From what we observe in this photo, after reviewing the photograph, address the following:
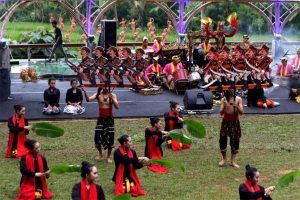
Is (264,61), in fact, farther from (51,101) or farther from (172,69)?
(51,101)

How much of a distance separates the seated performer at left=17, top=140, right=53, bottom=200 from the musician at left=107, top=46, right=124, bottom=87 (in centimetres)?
652

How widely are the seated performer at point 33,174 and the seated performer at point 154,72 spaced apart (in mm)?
8141

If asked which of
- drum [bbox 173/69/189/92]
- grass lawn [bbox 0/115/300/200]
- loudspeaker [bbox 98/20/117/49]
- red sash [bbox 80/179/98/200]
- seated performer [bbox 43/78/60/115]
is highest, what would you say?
loudspeaker [bbox 98/20/117/49]

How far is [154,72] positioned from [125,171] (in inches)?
315

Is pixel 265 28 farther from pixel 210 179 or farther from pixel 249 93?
pixel 210 179

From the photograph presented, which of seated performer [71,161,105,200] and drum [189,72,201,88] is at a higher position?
drum [189,72,201,88]

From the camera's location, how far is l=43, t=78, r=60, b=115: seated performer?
43.5 ft

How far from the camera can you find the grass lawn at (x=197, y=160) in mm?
8789

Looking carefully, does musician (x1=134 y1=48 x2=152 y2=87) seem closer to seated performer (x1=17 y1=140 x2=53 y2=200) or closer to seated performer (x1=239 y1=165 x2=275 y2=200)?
seated performer (x1=17 y1=140 x2=53 y2=200)

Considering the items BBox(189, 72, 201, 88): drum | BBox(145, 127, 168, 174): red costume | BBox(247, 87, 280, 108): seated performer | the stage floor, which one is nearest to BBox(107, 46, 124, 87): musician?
the stage floor

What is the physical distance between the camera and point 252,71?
49.7ft

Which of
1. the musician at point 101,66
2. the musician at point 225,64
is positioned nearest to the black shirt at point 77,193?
the musician at point 101,66

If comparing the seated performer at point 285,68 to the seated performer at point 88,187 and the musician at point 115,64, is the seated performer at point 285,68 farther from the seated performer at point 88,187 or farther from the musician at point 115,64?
the seated performer at point 88,187

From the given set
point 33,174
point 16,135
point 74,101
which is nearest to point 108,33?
point 74,101
